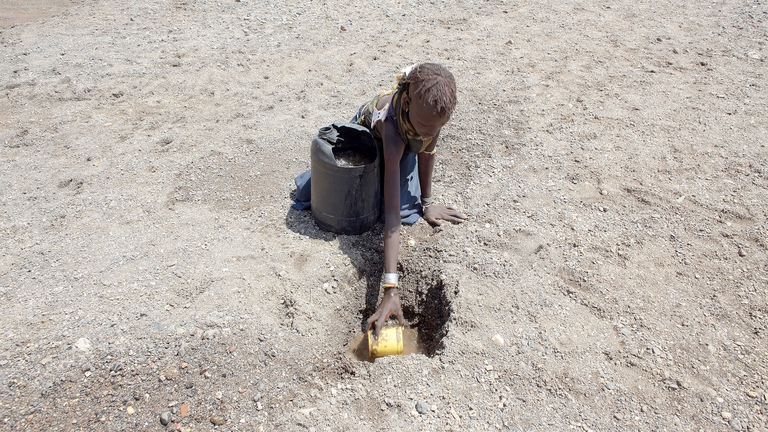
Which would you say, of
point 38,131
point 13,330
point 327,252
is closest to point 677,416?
point 327,252

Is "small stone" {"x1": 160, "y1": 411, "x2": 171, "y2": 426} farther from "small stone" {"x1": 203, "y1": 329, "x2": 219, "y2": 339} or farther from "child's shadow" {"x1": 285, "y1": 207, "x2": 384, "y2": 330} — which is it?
"child's shadow" {"x1": 285, "y1": 207, "x2": 384, "y2": 330}

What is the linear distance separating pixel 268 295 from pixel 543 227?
151cm

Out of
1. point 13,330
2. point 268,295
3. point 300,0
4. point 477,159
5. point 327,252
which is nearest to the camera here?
point 13,330

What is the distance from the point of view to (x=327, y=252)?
8.94 feet

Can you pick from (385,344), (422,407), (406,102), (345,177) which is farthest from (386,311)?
(406,102)

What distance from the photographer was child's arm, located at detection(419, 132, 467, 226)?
9.51 ft

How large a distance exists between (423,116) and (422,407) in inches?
46.3

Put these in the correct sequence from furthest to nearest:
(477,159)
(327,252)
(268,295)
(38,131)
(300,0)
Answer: (300,0) < (38,131) < (477,159) < (327,252) < (268,295)

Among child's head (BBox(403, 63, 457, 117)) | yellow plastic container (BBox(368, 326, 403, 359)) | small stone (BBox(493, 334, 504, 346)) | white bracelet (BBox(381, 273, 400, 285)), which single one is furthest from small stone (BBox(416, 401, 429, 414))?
child's head (BBox(403, 63, 457, 117))

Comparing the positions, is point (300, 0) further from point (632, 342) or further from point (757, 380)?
point (757, 380)

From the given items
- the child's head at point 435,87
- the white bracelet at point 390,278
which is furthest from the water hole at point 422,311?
the child's head at point 435,87

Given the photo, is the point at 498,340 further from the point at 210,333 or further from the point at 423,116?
the point at 210,333

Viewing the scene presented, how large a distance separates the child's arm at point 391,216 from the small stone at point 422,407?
15.4 inches

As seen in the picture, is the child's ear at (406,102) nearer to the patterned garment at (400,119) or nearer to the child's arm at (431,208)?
the patterned garment at (400,119)
